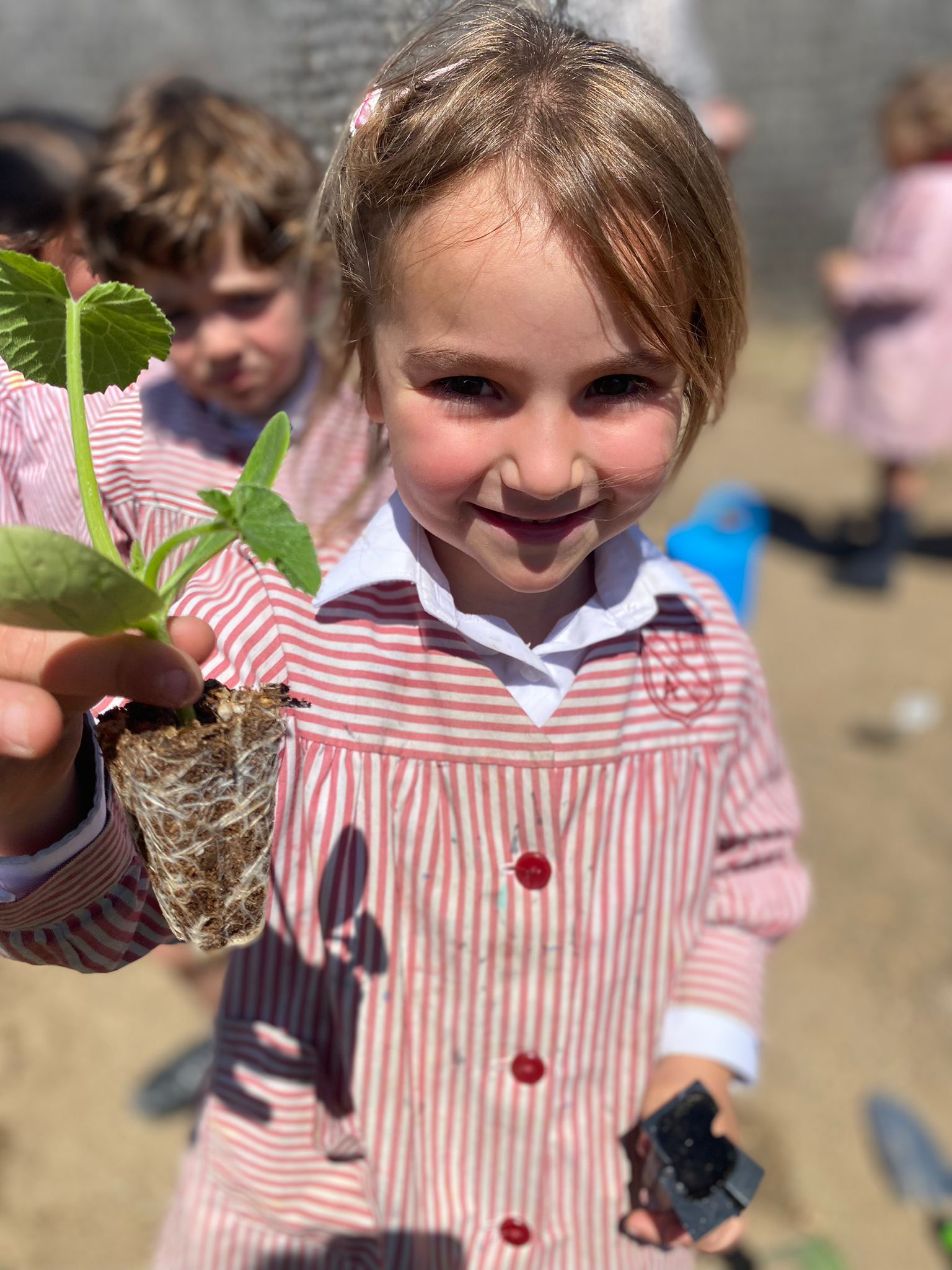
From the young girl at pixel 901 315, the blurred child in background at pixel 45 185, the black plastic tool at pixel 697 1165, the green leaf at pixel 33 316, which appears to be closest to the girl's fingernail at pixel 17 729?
the green leaf at pixel 33 316

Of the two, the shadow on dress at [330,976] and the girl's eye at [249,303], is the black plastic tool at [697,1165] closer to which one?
the shadow on dress at [330,976]

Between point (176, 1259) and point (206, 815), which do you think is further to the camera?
point (176, 1259)

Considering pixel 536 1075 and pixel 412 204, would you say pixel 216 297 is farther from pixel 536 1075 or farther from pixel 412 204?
pixel 536 1075

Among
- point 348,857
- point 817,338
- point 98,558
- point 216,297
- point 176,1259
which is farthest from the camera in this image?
point 817,338

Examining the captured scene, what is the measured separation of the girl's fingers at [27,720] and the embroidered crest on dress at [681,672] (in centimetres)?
60

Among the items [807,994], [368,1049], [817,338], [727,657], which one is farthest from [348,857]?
[817,338]

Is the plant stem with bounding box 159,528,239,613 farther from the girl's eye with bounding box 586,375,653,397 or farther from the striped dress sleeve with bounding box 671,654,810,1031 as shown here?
the striped dress sleeve with bounding box 671,654,810,1031

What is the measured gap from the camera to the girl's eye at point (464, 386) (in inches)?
36.6

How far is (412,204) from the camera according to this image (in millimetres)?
930

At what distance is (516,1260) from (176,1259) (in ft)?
1.32

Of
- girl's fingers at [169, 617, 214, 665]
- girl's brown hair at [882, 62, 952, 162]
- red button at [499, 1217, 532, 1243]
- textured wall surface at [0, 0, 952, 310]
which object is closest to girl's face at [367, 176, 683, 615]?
girl's fingers at [169, 617, 214, 665]

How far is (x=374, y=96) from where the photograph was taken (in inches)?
38.7

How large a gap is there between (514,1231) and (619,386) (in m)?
0.88

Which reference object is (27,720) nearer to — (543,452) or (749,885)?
(543,452)
